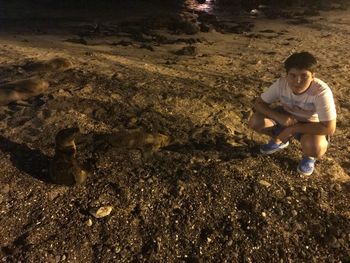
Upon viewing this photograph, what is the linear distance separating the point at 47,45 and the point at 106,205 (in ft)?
18.8

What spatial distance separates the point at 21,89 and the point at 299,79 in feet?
12.9

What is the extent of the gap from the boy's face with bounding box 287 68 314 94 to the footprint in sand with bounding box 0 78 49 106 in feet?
12.2

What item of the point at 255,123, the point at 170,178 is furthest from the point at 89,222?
the point at 255,123

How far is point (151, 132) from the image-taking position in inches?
176

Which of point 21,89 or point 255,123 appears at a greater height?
point 255,123

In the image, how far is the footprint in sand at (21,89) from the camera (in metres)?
5.13

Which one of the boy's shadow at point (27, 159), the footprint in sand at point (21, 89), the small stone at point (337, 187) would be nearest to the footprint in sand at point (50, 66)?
the footprint in sand at point (21, 89)

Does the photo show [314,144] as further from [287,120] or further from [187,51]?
[187,51]

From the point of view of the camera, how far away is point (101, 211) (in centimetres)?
333

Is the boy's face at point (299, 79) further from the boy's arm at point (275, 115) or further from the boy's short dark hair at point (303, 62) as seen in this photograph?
the boy's arm at point (275, 115)

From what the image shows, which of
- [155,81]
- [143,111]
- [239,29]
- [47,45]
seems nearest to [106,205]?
[143,111]

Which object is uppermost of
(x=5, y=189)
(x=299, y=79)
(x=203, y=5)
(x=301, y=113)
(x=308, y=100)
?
(x=299, y=79)

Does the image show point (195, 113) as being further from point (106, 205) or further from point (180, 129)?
point (106, 205)

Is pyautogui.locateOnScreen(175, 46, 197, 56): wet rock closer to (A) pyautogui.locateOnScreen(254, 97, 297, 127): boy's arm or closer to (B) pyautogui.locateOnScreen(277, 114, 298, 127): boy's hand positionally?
(A) pyautogui.locateOnScreen(254, 97, 297, 127): boy's arm
